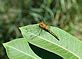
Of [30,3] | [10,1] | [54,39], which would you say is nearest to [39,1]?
[30,3]

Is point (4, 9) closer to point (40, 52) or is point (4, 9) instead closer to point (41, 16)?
point (41, 16)

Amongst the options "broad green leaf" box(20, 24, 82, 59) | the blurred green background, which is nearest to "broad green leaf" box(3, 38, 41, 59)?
"broad green leaf" box(20, 24, 82, 59)

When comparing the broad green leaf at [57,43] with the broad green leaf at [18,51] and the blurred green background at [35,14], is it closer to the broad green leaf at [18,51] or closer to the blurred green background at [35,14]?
the broad green leaf at [18,51]

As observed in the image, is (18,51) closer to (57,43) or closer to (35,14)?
(57,43)

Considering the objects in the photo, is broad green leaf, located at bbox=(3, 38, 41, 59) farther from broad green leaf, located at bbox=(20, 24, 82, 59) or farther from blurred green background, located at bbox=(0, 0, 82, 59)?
blurred green background, located at bbox=(0, 0, 82, 59)

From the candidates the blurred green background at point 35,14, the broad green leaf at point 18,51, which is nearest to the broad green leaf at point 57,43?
the broad green leaf at point 18,51

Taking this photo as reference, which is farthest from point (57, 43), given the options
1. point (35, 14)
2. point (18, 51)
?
point (35, 14)
